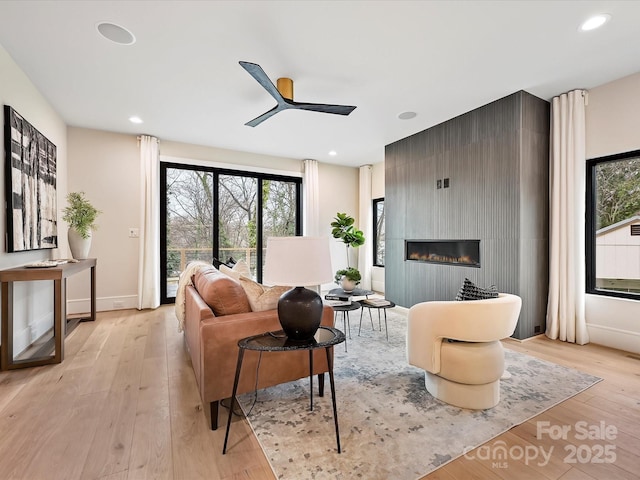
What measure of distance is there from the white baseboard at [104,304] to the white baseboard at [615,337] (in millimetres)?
5914

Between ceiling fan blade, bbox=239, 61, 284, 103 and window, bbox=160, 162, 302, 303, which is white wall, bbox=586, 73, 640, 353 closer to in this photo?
ceiling fan blade, bbox=239, 61, 284, 103

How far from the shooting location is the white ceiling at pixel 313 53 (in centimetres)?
215

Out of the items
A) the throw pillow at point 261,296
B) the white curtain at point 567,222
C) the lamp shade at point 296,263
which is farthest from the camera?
the white curtain at point 567,222

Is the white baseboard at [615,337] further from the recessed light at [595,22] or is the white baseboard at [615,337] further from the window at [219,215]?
the window at [219,215]

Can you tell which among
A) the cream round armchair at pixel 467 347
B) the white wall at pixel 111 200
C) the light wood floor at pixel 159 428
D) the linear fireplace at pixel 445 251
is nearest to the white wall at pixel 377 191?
the linear fireplace at pixel 445 251

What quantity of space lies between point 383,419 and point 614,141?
11.7ft

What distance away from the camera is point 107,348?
307 centimetres

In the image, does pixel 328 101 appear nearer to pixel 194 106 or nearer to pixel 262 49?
pixel 262 49

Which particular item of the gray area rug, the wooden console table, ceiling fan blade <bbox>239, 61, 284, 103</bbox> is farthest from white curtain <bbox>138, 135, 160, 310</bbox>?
the gray area rug

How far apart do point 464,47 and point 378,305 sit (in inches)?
96.8

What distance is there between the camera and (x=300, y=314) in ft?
5.46

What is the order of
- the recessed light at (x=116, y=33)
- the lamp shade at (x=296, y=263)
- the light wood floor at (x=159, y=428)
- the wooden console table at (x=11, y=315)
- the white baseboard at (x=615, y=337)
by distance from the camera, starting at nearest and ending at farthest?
the light wood floor at (x=159, y=428) → the lamp shade at (x=296, y=263) → the recessed light at (x=116, y=33) → the wooden console table at (x=11, y=315) → the white baseboard at (x=615, y=337)

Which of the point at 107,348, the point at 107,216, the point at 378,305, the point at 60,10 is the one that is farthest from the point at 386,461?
the point at 107,216

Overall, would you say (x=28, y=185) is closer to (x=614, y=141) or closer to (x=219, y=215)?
(x=219, y=215)
